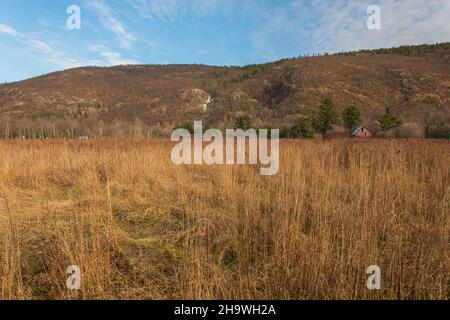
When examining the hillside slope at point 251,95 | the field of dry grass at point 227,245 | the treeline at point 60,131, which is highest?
the hillside slope at point 251,95

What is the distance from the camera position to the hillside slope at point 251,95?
128 feet

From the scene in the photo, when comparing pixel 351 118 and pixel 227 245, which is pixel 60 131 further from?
pixel 351 118

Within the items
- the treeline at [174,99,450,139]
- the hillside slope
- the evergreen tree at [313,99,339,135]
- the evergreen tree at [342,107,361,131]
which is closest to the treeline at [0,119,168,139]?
the hillside slope

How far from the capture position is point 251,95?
5222 centimetres

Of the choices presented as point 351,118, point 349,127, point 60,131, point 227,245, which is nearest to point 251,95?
point 349,127

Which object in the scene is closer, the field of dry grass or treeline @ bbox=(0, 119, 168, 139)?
the field of dry grass

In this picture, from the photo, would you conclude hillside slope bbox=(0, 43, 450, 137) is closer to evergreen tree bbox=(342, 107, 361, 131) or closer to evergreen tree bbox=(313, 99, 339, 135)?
evergreen tree bbox=(342, 107, 361, 131)

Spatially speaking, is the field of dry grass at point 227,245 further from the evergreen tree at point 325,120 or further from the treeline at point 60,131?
the evergreen tree at point 325,120

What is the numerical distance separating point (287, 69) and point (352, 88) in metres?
19.3

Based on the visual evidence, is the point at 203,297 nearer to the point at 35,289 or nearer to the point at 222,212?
the point at 35,289

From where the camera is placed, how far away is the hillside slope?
39.2 metres

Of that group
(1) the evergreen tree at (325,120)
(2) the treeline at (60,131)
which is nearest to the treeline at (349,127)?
(1) the evergreen tree at (325,120)

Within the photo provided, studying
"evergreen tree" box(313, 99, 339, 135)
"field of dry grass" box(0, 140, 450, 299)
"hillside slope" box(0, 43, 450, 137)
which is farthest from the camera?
"hillside slope" box(0, 43, 450, 137)
